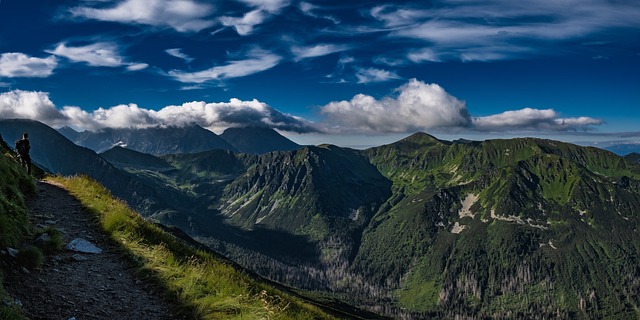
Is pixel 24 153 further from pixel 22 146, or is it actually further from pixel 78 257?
pixel 78 257

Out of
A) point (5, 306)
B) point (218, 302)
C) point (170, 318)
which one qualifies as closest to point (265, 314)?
point (218, 302)

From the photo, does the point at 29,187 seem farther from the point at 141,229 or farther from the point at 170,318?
the point at 170,318

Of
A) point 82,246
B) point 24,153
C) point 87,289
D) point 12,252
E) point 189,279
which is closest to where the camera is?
point 87,289

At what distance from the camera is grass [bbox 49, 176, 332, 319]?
41.9ft

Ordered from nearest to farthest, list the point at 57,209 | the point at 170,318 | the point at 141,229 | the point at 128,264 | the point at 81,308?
the point at 81,308 → the point at 170,318 → the point at 128,264 → the point at 141,229 → the point at 57,209

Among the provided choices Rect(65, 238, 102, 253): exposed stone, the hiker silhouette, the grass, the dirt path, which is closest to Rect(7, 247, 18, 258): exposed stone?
the dirt path

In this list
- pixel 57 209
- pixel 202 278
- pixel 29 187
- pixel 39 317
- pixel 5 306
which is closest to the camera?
pixel 5 306

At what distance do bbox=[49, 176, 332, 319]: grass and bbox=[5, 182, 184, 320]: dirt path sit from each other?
56 centimetres

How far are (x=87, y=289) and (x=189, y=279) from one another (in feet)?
10.9

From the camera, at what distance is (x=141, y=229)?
66.2ft

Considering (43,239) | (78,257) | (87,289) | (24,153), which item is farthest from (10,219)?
(24,153)

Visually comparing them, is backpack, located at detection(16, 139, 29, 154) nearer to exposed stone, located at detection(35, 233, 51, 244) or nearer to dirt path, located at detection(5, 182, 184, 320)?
dirt path, located at detection(5, 182, 184, 320)

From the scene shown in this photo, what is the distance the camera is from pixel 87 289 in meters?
13.2

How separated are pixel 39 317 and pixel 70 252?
6784 mm
